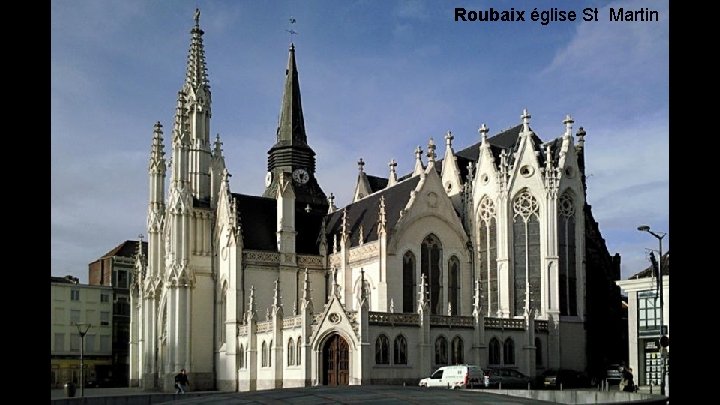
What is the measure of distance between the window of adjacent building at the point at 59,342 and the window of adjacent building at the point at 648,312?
6345 cm

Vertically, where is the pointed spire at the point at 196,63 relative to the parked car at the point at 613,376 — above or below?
above

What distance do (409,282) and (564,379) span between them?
448 inches

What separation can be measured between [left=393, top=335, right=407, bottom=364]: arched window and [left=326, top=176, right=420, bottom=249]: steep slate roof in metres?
9.63

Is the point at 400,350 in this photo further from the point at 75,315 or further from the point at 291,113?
the point at 75,315

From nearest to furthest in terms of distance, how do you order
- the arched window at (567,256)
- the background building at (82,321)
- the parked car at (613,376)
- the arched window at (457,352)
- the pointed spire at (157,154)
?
the arched window at (457,352), the parked car at (613,376), the arched window at (567,256), the pointed spire at (157,154), the background building at (82,321)

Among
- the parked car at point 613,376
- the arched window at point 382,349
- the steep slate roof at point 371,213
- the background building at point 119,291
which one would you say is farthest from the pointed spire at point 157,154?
the parked car at point 613,376

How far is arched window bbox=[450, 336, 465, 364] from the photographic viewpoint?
5259cm

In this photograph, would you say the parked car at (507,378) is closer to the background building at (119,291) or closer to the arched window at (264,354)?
the arched window at (264,354)

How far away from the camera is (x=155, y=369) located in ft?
228

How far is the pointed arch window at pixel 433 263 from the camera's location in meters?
59.7

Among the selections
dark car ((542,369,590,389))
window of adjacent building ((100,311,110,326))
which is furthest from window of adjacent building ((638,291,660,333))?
window of adjacent building ((100,311,110,326))
